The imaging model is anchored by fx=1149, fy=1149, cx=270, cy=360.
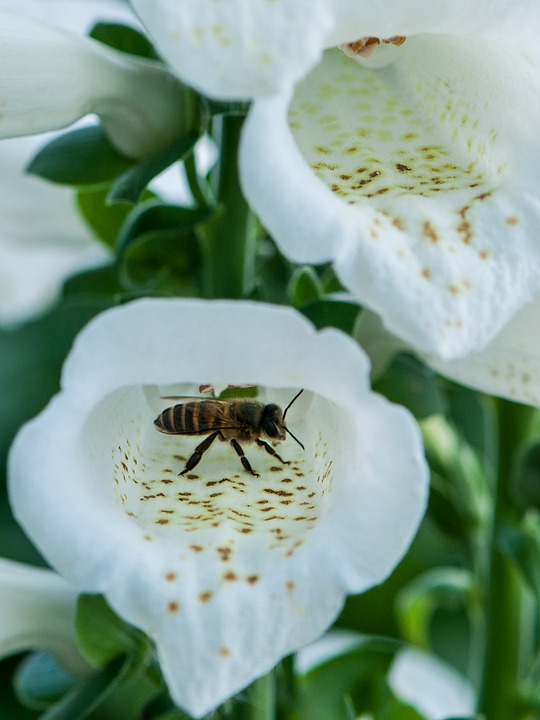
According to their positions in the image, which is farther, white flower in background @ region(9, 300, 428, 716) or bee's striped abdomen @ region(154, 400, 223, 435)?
bee's striped abdomen @ region(154, 400, 223, 435)

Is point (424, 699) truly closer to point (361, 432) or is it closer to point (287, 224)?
point (361, 432)

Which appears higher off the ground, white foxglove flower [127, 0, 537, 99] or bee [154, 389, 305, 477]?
white foxglove flower [127, 0, 537, 99]

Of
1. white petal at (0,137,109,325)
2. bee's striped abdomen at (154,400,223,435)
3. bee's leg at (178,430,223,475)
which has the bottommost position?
white petal at (0,137,109,325)

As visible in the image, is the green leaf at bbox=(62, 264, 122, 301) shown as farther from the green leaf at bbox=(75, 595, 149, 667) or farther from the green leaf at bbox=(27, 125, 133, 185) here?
the green leaf at bbox=(75, 595, 149, 667)

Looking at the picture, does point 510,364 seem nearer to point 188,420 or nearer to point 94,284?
point 188,420

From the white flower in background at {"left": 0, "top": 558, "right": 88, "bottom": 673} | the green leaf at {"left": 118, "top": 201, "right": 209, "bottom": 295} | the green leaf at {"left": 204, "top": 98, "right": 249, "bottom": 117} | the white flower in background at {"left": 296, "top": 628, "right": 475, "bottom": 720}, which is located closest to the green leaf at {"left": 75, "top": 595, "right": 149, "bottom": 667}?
the white flower in background at {"left": 0, "top": 558, "right": 88, "bottom": 673}

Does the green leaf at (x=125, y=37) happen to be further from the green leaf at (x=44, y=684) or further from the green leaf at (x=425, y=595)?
the green leaf at (x=425, y=595)

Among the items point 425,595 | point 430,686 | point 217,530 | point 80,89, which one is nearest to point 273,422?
point 217,530
